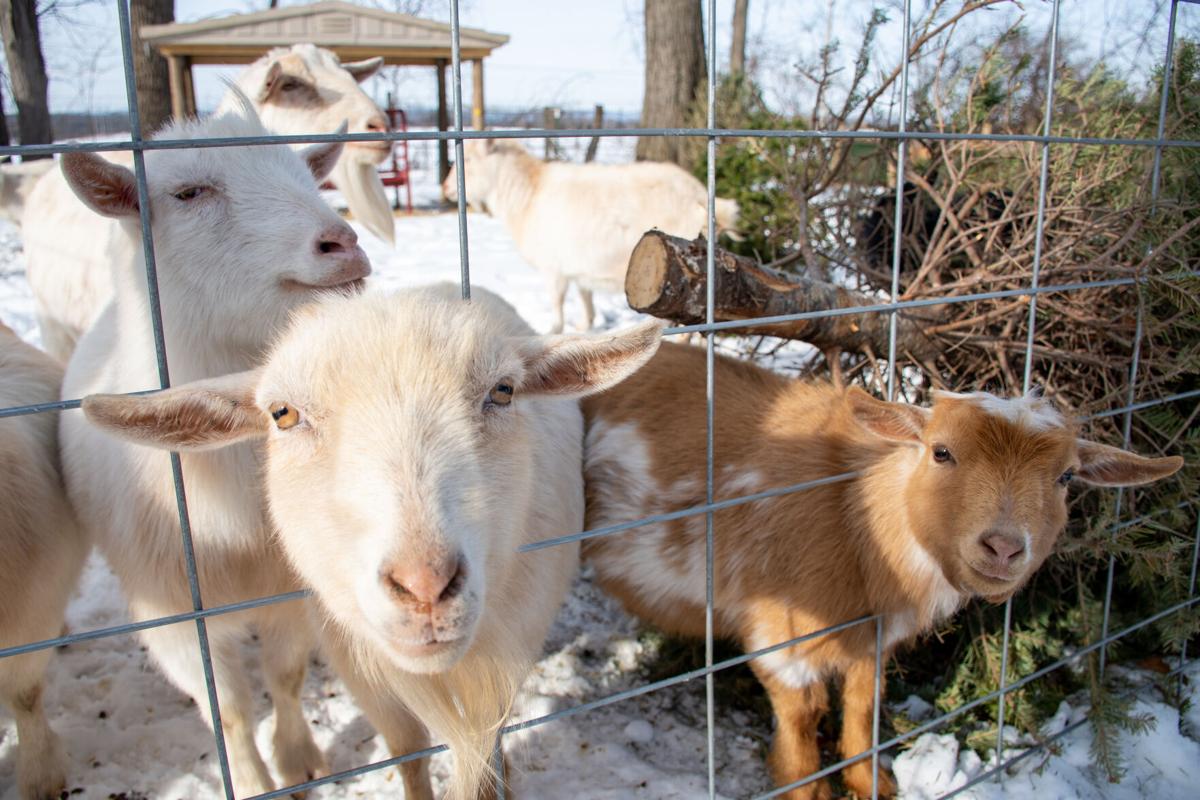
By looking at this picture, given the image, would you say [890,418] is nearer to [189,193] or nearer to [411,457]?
[411,457]

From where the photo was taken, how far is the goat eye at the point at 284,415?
1737 mm

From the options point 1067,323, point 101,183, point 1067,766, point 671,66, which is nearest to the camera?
point 101,183

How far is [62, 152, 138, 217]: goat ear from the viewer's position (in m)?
1.91

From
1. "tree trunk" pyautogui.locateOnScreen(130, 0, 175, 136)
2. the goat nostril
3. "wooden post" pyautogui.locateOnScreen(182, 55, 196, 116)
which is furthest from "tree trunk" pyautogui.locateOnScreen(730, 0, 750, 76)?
the goat nostril

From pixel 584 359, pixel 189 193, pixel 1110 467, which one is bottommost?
pixel 1110 467

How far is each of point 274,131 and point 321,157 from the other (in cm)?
192

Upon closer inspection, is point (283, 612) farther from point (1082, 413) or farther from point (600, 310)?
point (600, 310)

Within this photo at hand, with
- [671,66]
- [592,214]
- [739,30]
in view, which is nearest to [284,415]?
[592,214]

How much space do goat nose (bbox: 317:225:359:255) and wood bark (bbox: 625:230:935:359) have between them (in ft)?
2.82

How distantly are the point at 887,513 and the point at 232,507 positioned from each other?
2044 mm

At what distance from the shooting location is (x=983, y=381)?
11.4 ft

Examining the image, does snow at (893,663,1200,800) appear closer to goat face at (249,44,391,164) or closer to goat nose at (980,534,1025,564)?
goat nose at (980,534,1025,564)

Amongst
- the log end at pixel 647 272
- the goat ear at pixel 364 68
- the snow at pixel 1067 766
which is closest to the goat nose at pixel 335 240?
the log end at pixel 647 272

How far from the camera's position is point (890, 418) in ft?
8.65
